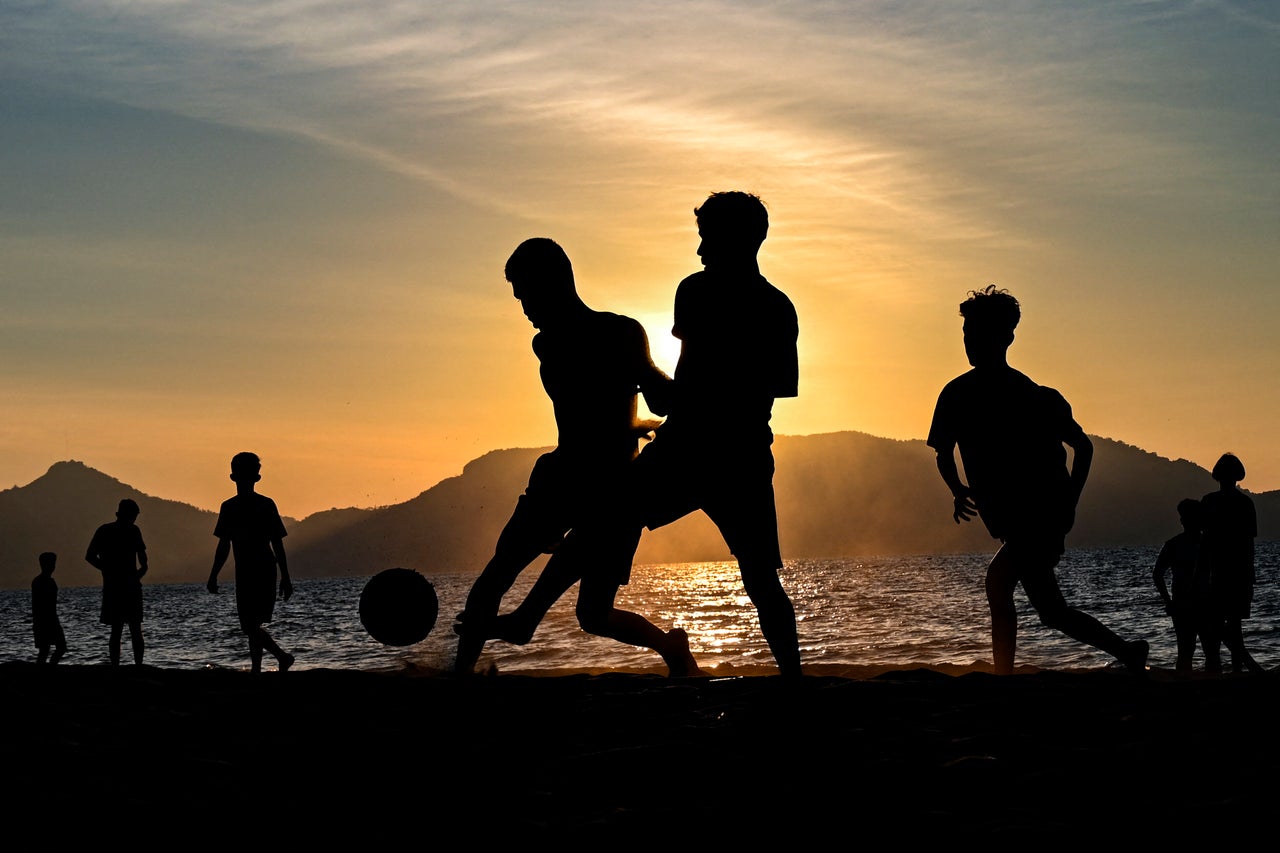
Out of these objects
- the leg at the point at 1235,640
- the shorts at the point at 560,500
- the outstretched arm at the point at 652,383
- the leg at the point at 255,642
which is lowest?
the leg at the point at 1235,640

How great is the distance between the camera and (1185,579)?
1194 cm

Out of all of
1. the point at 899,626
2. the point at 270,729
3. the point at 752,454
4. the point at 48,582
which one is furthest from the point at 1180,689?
the point at 899,626

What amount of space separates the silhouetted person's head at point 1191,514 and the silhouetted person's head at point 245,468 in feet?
25.9

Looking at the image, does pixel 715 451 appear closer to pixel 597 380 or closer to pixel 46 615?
pixel 597 380

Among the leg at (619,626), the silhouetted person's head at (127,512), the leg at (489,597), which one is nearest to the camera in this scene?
the leg at (619,626)

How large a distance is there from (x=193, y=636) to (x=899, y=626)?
25675 millimetres

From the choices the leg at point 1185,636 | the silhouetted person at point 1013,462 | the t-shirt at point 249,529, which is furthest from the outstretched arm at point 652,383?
the leg at point 1185,636

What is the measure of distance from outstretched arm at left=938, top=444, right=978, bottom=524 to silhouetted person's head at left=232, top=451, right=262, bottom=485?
6217 mm

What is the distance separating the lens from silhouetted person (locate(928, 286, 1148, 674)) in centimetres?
696

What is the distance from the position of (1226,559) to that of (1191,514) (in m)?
0.67

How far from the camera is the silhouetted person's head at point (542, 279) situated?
7043 mm

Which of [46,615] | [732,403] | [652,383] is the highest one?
[652,383]

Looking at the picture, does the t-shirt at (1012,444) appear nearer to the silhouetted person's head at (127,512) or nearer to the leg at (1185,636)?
the leg at (1185,636)

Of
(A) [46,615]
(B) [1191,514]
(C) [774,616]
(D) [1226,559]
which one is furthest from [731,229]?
(A) [46,615]
